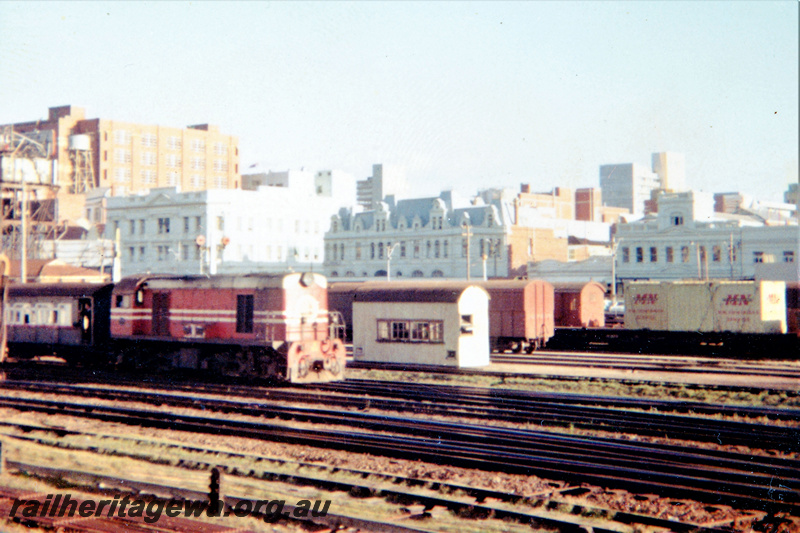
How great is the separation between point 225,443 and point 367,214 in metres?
69.8

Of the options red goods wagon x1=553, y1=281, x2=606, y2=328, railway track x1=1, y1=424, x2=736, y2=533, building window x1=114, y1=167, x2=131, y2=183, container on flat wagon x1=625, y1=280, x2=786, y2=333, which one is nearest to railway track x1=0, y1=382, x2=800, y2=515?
railway track x1=1, y1=424, x2=736, y2=533

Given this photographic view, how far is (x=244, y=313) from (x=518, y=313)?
46.8ft

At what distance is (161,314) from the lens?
2814 centimetres

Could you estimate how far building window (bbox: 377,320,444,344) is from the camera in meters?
30.7

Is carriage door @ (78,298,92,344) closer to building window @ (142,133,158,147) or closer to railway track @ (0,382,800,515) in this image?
railway track @ (0,382,800,515)

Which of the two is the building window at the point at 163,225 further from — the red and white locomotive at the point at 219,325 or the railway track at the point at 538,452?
the railway track at the point at 538,452

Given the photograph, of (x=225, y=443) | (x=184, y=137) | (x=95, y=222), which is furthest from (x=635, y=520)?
(x=184, y=137)

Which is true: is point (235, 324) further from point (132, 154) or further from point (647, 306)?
point (132, 154)

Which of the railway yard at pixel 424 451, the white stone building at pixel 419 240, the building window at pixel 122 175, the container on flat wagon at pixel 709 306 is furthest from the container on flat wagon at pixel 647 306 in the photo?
the building window at pixel 122 175

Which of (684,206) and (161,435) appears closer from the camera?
(161,435)

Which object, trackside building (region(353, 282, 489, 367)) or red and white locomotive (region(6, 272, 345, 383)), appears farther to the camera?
trackside building (region(353, 282, 489, 367))

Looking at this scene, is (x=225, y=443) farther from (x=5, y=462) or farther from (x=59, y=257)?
(x=59, y=257)

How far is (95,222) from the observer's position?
10044cm

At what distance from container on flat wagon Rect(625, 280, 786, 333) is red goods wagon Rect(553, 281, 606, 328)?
86.9 inches
